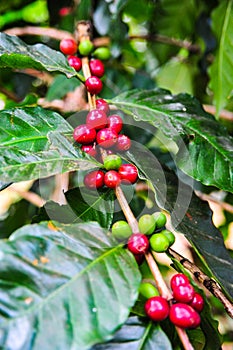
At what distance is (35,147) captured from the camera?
728 millimetres

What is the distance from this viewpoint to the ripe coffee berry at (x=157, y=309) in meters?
0.53

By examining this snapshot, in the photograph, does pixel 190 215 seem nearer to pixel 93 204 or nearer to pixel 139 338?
pixel 93 204

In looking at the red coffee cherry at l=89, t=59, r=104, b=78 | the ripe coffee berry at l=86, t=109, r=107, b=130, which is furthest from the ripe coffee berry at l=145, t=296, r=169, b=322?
the red coffee cherry at l=89, t=59, r=104, b=78

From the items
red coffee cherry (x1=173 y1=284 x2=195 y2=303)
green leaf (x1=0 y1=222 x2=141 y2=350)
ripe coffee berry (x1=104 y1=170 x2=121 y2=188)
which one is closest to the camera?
green leaf (x1=0 y1=222 x2=141 y2=350)

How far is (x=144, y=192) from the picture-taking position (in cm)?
148

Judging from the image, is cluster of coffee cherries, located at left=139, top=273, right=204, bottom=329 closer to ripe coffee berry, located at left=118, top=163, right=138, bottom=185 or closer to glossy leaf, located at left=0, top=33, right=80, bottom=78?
ripe coffee berry, located at left=118, top=163, right=138, bottom=185

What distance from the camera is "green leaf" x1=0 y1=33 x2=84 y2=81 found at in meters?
0.79

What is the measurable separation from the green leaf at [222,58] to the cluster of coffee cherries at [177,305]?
0.77 meters

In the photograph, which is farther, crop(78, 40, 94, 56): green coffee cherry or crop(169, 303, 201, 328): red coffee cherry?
crop(78, 40, 94, 56): green coffee cherry

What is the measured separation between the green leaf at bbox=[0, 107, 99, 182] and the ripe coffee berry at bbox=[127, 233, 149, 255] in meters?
0.13

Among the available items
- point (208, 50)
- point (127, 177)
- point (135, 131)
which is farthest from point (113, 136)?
point (208, 50)

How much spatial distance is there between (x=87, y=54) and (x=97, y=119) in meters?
0.31

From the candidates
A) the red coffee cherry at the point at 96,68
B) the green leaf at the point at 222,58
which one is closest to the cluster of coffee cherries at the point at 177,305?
the red coffee cherry at the point at 96,68

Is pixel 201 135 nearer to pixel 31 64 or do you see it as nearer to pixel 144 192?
pixel 31 64
